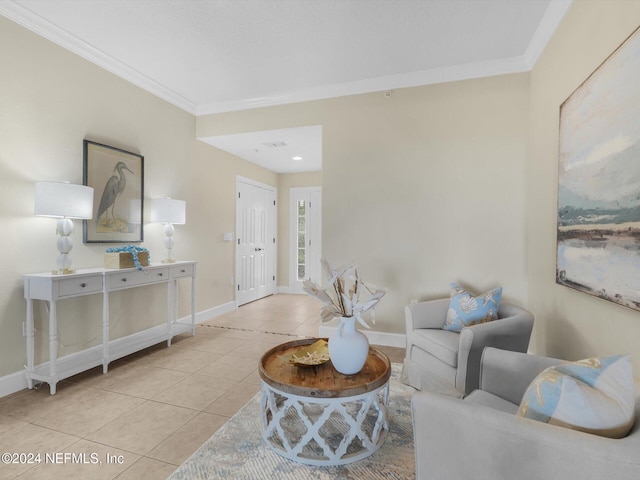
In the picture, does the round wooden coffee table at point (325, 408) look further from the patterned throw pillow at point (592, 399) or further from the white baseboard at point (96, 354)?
the white baseboard at point (96, 354)

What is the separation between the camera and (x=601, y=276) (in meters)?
1.68

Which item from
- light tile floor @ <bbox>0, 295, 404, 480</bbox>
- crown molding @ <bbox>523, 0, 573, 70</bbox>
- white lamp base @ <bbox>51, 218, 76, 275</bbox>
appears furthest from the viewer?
→ white lamp base @ <bbox>51, 218, 76, 275</bbox>

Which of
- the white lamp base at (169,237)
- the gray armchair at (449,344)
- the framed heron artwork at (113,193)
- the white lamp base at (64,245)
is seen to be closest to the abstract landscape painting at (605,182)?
the gray armchair at (449,344)

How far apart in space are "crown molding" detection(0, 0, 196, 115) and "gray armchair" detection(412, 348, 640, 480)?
3.55m

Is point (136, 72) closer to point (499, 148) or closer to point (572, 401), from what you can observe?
point (499, 148)

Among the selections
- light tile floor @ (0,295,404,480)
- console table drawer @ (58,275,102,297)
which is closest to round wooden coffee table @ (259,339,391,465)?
light tile floor @ (0,295,404,480)

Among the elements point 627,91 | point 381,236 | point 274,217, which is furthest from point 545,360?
point 274,217

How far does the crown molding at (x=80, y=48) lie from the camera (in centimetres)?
235

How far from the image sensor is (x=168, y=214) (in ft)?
11.5

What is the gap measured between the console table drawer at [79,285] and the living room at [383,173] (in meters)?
0.34

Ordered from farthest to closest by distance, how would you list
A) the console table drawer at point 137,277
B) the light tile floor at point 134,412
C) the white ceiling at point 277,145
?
the white ceiling at point 277,145 → the console table drawer at point 137,277 → the light tile floor at point 134,412

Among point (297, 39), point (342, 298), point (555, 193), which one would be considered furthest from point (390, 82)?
point (342, 298)

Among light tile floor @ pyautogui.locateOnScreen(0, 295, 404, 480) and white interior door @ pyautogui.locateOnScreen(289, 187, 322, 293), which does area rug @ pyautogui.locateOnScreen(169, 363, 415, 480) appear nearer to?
light tile floor @ pyautogui.locateOnScreen(0, 295, 404, 480)

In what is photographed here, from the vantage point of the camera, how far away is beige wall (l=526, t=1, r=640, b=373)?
163 centimetres
